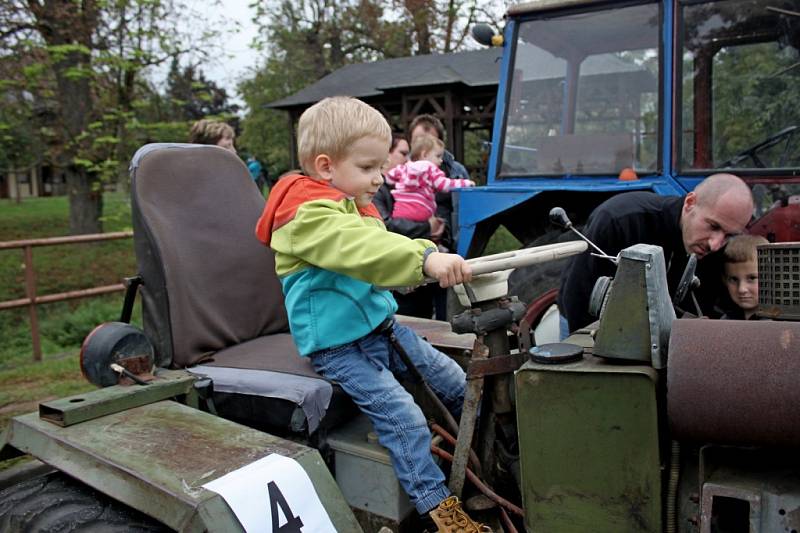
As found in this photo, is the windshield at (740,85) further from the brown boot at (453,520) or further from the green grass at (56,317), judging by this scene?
the green grass at (56,317)

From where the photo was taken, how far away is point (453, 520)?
1.76 m

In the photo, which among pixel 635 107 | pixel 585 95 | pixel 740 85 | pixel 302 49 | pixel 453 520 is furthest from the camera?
pixel 302 49

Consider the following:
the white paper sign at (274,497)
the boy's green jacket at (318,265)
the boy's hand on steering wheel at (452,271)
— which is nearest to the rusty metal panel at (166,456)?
the white paper sign at (274,497)

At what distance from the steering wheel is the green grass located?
3.81 metres

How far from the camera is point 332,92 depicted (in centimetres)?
1609

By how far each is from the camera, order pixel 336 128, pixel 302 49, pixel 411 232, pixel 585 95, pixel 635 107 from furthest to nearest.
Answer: pixel 302 49 < pixel 411 232 < pixel 585 95 < pixel 635 107 < pixel 336 128

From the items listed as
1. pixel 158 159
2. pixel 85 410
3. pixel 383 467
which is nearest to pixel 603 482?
pixel 383 467

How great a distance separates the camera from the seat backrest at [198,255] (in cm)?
228

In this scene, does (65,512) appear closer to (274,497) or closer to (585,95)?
(274,497)

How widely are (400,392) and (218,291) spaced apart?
788 mm

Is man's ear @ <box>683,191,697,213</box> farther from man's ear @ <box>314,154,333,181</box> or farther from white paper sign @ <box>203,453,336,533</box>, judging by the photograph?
white paper sign @ <box>203,453,336,533</box>

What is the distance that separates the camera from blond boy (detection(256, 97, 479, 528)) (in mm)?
1850

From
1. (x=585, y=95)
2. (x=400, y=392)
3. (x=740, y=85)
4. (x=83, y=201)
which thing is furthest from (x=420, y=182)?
(x=83, y=201)

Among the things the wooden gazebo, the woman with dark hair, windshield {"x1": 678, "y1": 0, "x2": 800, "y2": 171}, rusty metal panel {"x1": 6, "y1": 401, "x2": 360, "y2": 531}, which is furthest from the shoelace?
the wooden gazebo
